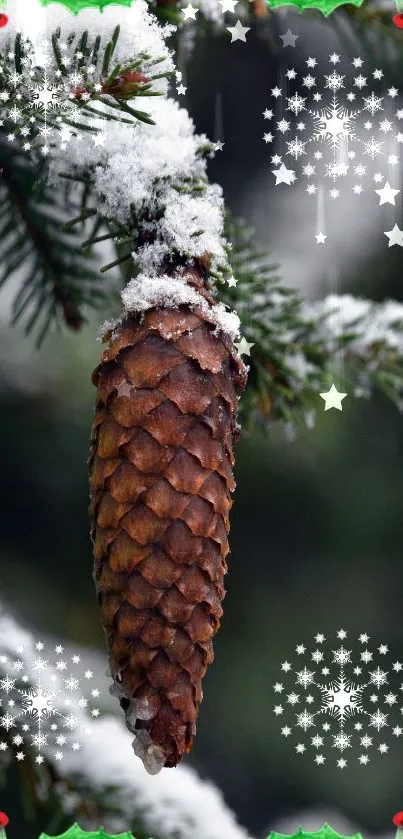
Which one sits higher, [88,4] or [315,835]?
[88,4]

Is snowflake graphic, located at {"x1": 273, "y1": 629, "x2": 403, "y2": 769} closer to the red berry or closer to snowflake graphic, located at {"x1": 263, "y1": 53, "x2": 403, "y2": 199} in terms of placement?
the red berry

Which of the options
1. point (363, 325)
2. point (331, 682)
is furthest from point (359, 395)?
point (331, 682)

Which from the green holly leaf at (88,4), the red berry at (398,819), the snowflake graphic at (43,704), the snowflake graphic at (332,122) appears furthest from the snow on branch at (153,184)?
the red berry at (398,819)

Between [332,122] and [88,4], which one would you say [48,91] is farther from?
[332,122]

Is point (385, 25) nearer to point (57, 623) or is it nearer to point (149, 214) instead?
point (149, 214)

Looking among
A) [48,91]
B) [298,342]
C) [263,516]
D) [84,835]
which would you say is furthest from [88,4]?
[84,835]
